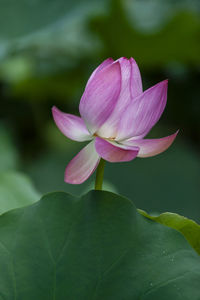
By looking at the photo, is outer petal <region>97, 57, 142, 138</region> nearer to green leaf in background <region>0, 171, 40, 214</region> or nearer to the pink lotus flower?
the pink lotus flower

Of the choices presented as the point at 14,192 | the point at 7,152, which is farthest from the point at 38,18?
the point at 14,192

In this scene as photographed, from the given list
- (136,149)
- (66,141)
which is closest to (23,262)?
(136,149)

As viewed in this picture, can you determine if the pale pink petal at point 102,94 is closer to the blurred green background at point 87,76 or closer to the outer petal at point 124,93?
the outer petal at point 124,93

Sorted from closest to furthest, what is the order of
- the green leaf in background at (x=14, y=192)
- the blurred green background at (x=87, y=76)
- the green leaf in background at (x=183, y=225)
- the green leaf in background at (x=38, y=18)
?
the green leaf in background at (x=183, y=225)
the green leaf in background at (x=14, y=192)
the green leaf in background at (x=38, y=18)
the blurred green background at (x=87, y=76)

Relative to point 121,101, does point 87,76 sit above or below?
below

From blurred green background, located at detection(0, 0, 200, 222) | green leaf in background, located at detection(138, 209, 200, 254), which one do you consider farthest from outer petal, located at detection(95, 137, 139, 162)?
blurred green background, located at detection(0, 0, 200, 222)

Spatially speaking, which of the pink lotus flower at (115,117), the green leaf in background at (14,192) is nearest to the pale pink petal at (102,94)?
the pink lotus flower at (115,117)

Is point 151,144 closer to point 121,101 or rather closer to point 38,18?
point 121,101
